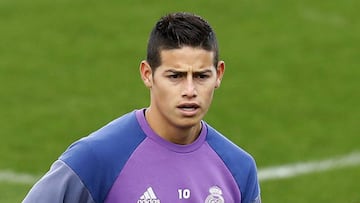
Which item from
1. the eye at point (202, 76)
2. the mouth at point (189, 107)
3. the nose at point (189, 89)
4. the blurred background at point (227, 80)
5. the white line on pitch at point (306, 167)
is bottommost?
the white line on pitch at point (306, 167)

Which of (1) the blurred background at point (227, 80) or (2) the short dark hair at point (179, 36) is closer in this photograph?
(2) the short dark hair at point (179, 36)

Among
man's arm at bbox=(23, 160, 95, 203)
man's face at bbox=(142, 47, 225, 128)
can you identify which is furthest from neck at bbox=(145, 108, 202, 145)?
man's arm at bbox=(23, 160, 95, 203)

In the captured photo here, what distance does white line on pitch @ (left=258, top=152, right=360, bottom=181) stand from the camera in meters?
13.4

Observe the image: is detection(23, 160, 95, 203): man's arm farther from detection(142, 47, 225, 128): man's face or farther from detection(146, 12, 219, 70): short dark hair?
detection(146, 12, 219, 70): short dark hair

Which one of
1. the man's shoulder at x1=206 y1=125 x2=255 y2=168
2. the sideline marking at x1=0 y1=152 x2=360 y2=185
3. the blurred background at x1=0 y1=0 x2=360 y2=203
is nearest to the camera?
the man's shoulder at x1=206 y1=125 x2=255 y2=168

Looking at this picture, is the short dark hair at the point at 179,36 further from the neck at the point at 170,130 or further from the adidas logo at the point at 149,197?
the adidas logo at the point at 149,197

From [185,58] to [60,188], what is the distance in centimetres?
91

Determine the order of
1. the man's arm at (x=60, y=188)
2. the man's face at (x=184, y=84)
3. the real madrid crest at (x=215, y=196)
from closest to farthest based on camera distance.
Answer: the man's arm at (x=60, y=188), the man's face at (x=184, y=84), the real madrid crest at (x=215, y=196)

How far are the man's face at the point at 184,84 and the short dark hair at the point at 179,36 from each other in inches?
1.3

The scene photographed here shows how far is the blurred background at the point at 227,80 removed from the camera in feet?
45.4

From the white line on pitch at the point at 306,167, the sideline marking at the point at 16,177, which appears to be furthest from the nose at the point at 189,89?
the white line on pitch at the point at 306,167

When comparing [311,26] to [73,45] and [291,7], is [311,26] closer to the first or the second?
[291,7]

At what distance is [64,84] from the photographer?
1538 centimetres

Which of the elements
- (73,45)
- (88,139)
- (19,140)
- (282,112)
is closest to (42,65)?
(73,45)
